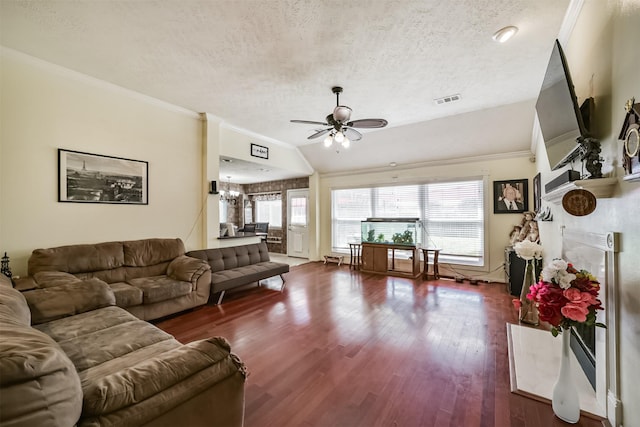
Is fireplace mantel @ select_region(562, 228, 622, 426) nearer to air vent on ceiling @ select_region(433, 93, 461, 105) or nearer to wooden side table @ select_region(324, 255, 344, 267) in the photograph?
air vent on ceiling @ select_region(433, 93, 461, 105)

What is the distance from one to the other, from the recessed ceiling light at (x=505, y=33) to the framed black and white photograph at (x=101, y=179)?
A: 438 cm

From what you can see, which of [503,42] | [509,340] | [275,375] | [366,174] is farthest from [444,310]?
[366,174]

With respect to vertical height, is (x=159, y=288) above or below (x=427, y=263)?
above

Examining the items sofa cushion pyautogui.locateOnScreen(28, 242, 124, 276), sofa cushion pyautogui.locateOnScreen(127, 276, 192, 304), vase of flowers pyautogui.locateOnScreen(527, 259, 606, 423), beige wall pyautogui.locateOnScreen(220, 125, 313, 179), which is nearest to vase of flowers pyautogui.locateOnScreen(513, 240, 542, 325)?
vase of flowers pyautogui.locateOnScreen(527, 259, 606, 423)

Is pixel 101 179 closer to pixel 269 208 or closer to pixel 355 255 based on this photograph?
pixel 355 255

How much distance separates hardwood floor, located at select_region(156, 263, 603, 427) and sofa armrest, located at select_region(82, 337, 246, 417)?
0.67 m

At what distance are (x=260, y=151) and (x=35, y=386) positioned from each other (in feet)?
16.1

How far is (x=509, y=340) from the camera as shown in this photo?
8.47 feet

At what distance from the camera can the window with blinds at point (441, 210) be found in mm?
5078

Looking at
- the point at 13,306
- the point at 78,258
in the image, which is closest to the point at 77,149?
the point at 78,258

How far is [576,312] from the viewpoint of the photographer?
4.58 ft

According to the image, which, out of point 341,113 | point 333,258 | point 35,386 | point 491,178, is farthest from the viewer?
point 333,258

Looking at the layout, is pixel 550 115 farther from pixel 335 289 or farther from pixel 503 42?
pixel 335 289

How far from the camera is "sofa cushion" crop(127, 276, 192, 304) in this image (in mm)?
2947
